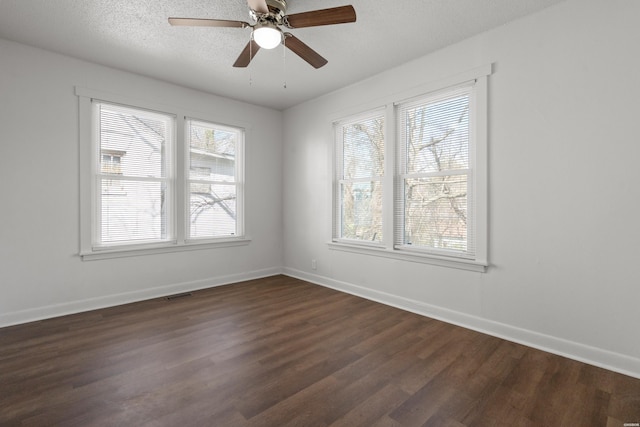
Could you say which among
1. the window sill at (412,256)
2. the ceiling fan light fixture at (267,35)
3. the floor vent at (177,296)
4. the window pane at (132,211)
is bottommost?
the floor vent at (177,296)

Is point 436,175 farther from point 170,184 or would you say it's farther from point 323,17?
point 170,184

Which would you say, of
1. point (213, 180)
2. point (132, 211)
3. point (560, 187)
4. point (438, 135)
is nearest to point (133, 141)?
point (132, 211)

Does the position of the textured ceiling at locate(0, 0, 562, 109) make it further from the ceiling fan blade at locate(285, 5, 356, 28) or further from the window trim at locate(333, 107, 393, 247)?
the window trim at locate(333, 107, 393, 247)

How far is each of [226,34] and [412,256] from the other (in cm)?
297

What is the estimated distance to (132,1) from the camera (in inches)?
94.7

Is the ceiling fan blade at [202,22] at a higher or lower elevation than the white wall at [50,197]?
higher

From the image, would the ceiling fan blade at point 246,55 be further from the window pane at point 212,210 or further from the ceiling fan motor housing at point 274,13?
the window pane at point 212,210

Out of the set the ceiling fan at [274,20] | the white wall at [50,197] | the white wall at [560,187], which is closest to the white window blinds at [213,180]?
the white wall at [50,197]

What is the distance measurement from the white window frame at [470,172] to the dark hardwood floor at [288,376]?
678 millimetres

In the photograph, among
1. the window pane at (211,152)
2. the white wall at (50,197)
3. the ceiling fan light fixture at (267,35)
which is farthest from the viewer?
the window pane at (211,152)

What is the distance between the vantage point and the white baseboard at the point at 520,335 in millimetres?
2195

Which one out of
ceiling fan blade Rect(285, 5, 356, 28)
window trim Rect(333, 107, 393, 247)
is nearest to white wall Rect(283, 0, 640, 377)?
window trim Rect(333, 107, 393, 247)

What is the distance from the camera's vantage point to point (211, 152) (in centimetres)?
447

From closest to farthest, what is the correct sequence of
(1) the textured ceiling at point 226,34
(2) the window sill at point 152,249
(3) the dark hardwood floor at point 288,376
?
(3) the dark hardwood floor at point 288,376, (1) the textured ceiling at point 226,34, (2) the window sill at point 152,249
